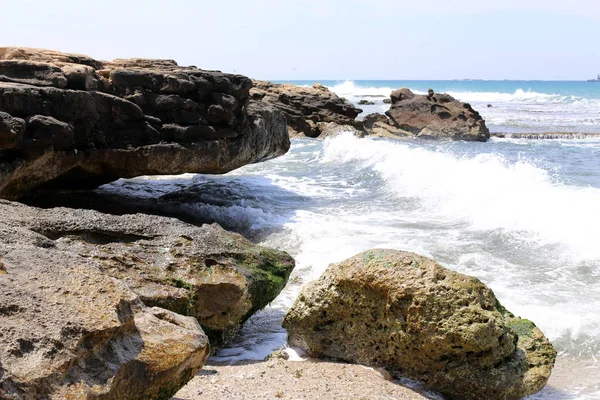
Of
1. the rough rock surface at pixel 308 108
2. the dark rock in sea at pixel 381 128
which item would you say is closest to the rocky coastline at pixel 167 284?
the rough rock surface at pixel 308 108

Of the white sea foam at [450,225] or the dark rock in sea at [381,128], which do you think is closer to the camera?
the white sea foam at [450,225]

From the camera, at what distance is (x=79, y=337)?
8.46 feet

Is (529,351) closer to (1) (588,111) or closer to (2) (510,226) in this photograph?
(2) (510,226)

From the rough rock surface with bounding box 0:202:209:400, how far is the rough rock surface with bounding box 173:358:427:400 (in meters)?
0.80

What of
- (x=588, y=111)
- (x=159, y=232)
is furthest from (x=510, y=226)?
(x=588, y=111)

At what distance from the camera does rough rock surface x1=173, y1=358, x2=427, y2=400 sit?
13.3 feet

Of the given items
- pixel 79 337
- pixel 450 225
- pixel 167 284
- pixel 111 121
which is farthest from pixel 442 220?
pixel 79 337

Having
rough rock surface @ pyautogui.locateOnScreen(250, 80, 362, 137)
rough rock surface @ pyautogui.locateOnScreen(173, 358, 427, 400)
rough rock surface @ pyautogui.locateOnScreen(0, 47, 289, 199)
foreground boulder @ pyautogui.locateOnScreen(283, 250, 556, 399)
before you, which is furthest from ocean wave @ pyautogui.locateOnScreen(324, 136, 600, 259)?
rough rock surface @ pyautogui.locateOnScreen(250, 80, 362, 137)

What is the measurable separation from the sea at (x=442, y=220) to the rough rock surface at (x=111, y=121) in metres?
1.35

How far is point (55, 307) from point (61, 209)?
3.12m

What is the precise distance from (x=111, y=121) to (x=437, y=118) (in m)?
18.9

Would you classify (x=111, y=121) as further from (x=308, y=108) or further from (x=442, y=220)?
(x=308, y=108)

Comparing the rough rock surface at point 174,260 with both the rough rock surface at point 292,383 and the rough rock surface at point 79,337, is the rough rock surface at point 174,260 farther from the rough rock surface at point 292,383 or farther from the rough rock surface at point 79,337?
the rough rock surface at point 79,337

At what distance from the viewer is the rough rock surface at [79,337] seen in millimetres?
2414
